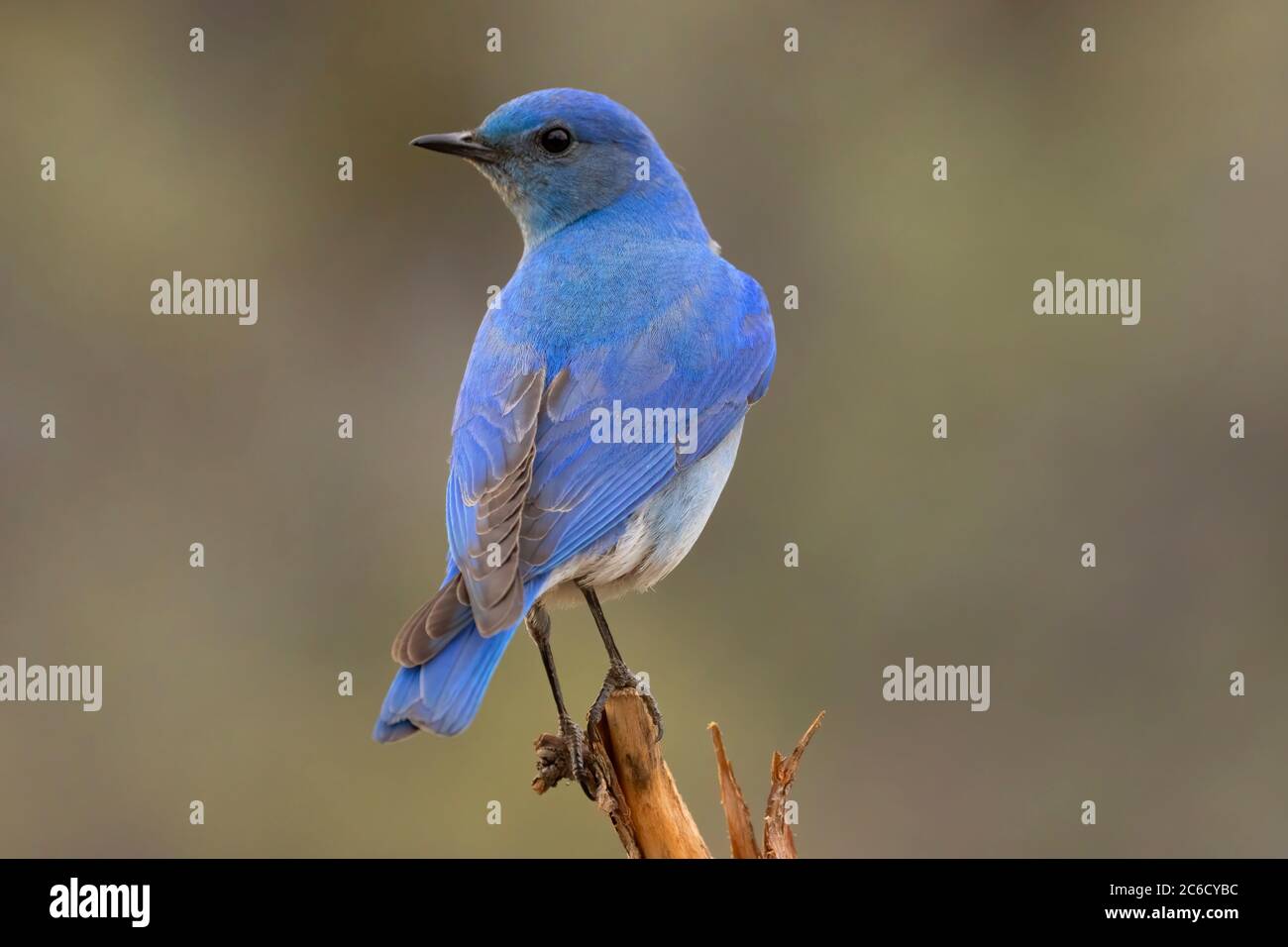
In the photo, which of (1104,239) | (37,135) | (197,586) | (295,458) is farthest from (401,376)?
(1104,239)

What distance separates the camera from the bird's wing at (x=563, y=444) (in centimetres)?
654

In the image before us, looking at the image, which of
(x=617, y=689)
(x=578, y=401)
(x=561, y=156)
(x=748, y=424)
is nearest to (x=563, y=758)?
(x=617, y=689)

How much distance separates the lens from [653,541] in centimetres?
702

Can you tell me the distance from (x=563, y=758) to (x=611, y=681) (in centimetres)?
33

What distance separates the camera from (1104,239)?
12.9 m

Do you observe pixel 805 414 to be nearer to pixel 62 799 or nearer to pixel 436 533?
pixel 436 533

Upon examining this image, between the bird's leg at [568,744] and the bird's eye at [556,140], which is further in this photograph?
the bird's eye at [556,140]

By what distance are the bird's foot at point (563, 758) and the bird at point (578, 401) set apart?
0.4 inches

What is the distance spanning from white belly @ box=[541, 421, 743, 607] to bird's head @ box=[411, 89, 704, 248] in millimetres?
1181

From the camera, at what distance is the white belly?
6.91 m

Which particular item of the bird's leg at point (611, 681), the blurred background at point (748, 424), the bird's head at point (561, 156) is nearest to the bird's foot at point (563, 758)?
the bird's leg at point (611, 681)

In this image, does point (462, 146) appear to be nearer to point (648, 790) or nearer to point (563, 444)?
point (563, 444)

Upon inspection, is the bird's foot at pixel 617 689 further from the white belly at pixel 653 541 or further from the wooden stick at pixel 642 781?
the white belly at pixel 653 541

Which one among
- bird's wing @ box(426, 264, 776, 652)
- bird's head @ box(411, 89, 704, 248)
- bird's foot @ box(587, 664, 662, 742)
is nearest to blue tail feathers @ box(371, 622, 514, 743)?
bird's wing @ box(426, 264, 776, 652)
